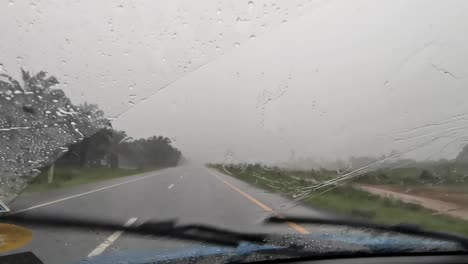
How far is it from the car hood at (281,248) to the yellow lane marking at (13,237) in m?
0.71

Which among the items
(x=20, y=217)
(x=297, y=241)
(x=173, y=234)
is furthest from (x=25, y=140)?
(x=297, y=241)

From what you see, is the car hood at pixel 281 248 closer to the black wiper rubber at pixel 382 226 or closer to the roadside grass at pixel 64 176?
the black wiper rubber at pixel 382 226

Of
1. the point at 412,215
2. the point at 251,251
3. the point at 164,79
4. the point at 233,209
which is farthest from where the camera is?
the point at 233,209

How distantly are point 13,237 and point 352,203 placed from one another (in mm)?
4805

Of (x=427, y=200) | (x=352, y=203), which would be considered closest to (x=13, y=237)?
(x=352, y=203)

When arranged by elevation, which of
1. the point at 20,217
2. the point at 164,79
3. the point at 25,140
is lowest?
the point at 20,217

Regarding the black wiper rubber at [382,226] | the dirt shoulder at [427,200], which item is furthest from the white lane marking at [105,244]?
the dirt shoulder at [427,200]

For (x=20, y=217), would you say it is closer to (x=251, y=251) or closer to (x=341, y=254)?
(x=251, y=251)

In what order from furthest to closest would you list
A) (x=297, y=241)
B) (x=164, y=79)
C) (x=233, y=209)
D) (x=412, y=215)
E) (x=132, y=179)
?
(x=132, y=179) < (x=233, y=209) < (x=412, y=215) < (x=164, y=79) < (x=297, y=241)

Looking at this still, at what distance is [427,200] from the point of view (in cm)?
705

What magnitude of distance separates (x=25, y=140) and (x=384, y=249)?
3.84m

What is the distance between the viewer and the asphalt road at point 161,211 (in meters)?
5.36

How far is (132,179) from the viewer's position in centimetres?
1413

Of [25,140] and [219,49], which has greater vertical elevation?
[219,49]
